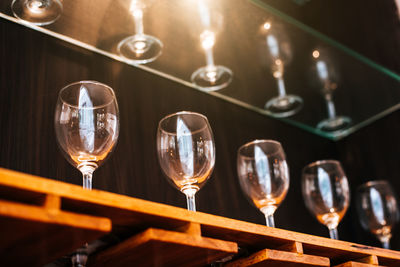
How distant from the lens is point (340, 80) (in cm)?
151

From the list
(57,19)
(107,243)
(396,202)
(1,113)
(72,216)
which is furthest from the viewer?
(396,202)

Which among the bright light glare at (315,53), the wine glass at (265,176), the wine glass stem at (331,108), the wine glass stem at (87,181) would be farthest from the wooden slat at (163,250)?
the wine glass stem at (331,108)

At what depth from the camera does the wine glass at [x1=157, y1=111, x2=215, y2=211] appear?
834 mm

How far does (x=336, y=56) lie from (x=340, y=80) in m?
0.11

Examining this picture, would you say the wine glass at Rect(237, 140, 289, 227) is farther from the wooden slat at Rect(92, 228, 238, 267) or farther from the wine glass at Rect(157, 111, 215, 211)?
the wooden slat at Rect(92, 228, 238, 267)

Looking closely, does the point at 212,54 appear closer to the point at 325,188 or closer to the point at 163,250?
the point at 325,188

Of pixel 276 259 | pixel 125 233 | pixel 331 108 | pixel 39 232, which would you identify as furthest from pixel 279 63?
pixel 39 232

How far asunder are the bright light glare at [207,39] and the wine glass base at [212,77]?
0.05 meters

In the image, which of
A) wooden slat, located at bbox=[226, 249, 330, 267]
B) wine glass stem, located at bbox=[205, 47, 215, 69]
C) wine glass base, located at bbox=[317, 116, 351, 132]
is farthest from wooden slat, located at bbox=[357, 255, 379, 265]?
wine glass base, located at bbox=[317, 116, 351, 132]

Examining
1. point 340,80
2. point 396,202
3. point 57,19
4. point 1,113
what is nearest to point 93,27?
point 57,19

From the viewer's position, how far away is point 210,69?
1263 mm

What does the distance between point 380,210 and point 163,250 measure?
0.89 meters

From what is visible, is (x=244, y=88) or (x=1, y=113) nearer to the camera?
(x=1, y=113)

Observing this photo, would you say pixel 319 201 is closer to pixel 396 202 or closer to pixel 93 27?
pixel 396 202
